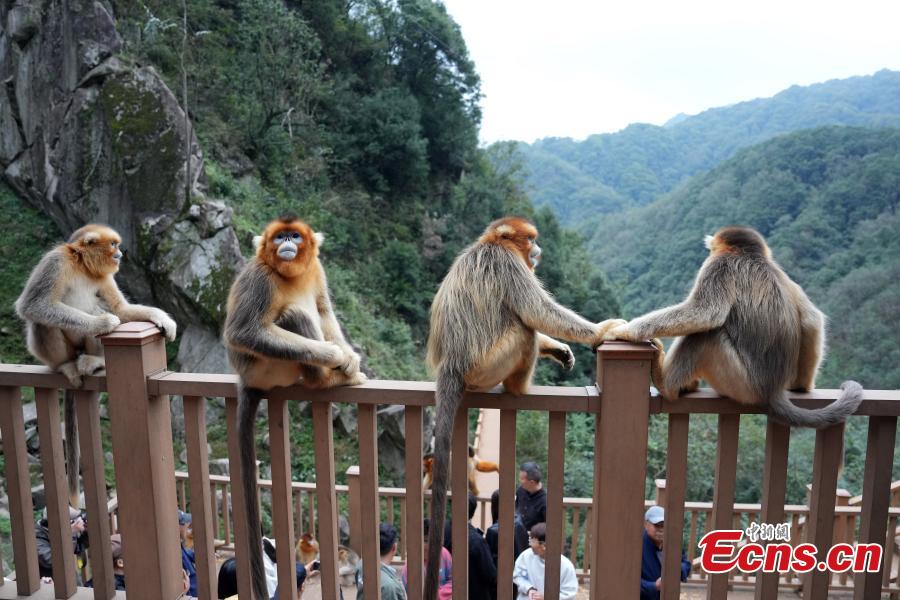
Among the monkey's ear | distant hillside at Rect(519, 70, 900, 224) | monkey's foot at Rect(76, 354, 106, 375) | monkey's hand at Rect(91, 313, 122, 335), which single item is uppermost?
distant hillside at Rect(519, 70, 900, 224)

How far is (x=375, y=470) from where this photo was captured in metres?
2.53

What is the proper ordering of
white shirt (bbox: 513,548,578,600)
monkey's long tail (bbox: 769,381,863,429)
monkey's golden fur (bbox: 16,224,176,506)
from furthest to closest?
1. white shirt (bbox: 513,548,578,600)
2. monkey's golden fur (bbox: 16,224,176,506)
3. monkey's long tail (bbox: 769,381,863,429)

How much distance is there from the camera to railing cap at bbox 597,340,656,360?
2.36 metres

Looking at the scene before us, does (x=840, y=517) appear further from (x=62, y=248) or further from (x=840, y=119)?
(x=840, y=119)

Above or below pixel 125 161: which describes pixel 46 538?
below

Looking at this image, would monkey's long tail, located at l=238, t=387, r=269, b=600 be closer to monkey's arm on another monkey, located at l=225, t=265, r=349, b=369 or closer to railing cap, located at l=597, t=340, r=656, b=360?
monkey's arm on another monkey, located at l=225, t=265, r=349, b=369

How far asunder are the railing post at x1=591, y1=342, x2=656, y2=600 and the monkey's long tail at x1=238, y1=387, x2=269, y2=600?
1.36 m

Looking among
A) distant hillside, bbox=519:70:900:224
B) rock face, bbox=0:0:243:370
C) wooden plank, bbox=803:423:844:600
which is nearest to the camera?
wooden plank, bbox=803:423:844:600

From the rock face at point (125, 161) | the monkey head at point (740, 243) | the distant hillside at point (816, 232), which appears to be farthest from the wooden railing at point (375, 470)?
the distant hillside at point (816, 232)

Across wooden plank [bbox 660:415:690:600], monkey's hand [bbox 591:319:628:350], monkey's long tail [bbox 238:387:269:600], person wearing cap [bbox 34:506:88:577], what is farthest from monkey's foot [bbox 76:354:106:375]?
wooden plank [bbox 660:415:690:600]

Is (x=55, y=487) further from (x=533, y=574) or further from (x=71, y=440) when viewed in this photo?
(x=533, y=574)

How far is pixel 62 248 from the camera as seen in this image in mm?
3600

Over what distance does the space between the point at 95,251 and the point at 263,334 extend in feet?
5.58

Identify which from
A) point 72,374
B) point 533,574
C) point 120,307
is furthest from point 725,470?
point 120,307
